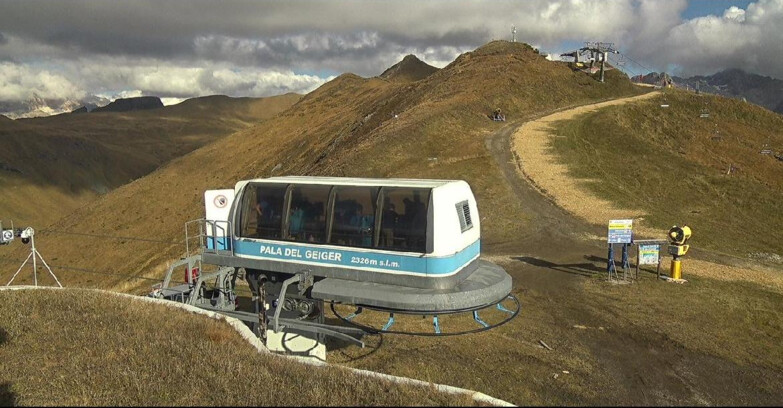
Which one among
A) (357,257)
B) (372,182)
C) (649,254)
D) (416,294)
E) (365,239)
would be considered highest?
(372,182)

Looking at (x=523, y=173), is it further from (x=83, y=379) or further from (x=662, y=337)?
(x=83, y=379)

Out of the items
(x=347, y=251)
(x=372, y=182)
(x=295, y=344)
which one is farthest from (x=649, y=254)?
(x=295, y=344)

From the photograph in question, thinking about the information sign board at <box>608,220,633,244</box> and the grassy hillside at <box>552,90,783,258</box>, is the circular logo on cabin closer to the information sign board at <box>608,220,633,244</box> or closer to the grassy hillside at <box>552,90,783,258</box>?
the information sign board at <box>608,220,633,244</box>

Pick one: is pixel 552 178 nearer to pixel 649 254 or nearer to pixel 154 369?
pixel 649 254

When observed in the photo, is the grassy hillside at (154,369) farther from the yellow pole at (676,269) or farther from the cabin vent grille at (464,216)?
the yellow pole at (676,269)

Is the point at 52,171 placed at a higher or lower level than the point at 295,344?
lower

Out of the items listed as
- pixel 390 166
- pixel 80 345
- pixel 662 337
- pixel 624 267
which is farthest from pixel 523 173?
pixel 80 345

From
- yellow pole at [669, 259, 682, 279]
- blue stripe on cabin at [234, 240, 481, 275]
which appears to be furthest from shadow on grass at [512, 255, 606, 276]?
blue stripe on cabin at [234, 240, 481, 275]

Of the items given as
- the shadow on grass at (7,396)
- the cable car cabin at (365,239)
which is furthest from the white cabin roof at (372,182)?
the shadow on grass at (7,396)
